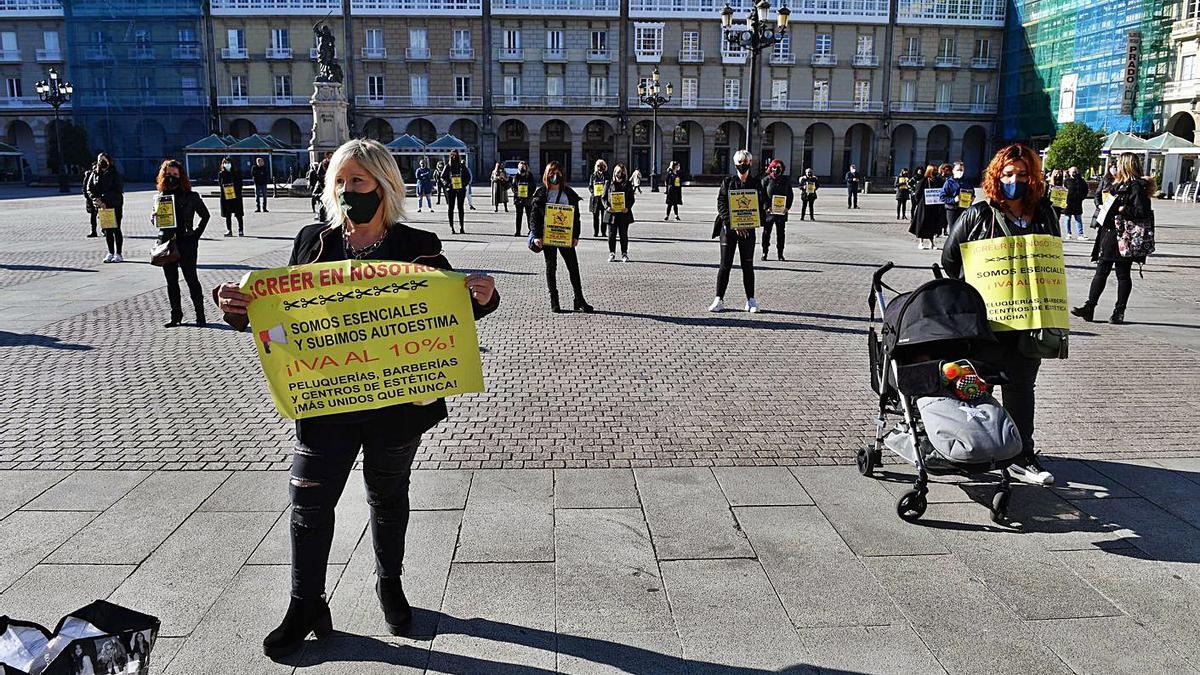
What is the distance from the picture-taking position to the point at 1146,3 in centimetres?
4922

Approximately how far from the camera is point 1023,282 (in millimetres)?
5012

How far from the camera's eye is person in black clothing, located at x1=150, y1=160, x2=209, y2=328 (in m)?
9.98

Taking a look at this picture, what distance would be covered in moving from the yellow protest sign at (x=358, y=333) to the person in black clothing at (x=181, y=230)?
729 cm

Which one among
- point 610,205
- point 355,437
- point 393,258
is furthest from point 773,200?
point 355,437

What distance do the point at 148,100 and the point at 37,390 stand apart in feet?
187

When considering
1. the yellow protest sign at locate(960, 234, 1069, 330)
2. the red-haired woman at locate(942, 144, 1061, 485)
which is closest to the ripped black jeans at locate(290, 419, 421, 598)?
the yellow protest sign at locate(960, 234, 1069, 330)

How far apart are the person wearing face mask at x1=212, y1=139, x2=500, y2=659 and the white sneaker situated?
11.4 feet

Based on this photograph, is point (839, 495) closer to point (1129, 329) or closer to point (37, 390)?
point (37, 390)

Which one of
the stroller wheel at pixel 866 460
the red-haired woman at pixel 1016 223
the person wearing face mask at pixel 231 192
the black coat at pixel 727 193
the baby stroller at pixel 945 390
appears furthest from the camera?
the person wearing face mask at pixel 231 192

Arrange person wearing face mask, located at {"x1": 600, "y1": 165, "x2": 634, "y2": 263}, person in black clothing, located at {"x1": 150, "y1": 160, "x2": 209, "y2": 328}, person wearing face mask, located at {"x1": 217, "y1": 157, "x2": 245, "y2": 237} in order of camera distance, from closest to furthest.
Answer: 1. person in black clothing, located at {"x1": 150, "y1": 160, "x2": 209, "y2": 328}
2. person wearing face mask, located at {"x1": 600, "y1": 165, "x2": 634, "y2": 263}
3. person wearing face mask, located at {"x1": 217, "y1": 157, "x2": 245, "y2": 237}

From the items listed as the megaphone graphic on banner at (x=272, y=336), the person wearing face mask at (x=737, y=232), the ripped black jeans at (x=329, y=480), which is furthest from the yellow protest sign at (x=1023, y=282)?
the person wearing face mask at (x=737, y=232)

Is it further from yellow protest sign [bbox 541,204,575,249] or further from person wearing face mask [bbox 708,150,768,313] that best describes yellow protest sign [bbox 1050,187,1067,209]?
yellow protest sign [bbox 541,204,575,249]

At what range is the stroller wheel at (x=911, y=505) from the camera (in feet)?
15.3

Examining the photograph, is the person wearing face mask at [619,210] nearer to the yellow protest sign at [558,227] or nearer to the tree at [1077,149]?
the yellow protest sign at [558,227]
